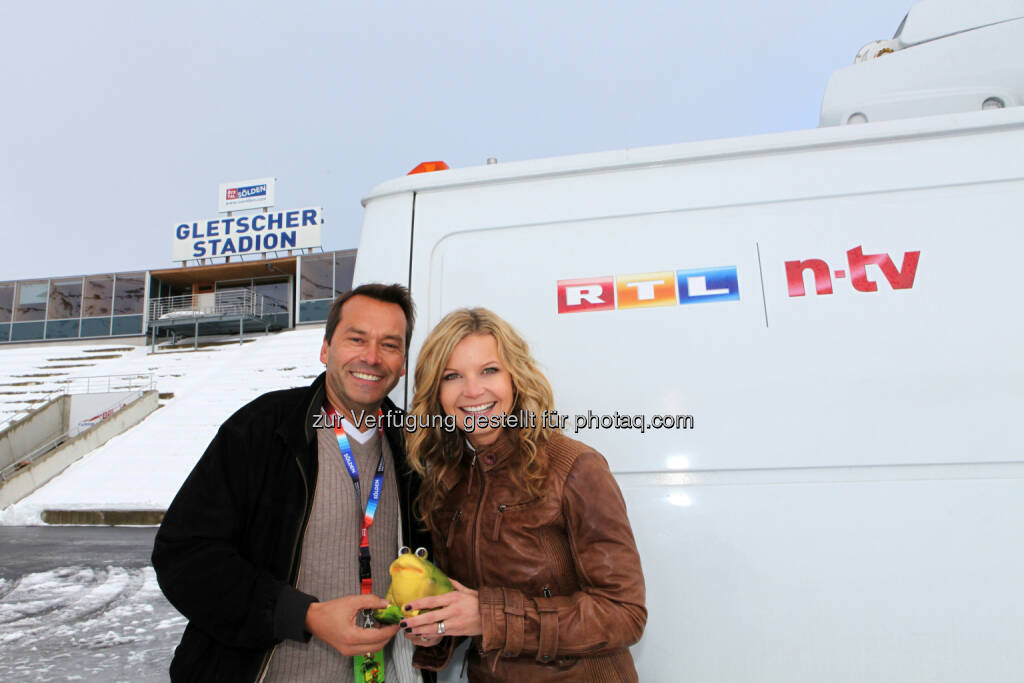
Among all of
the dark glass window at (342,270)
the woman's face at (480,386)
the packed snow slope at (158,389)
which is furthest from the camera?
the dark glass window at (342,270)

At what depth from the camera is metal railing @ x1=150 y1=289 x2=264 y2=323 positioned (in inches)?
884

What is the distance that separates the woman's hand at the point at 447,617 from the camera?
48.4 inches

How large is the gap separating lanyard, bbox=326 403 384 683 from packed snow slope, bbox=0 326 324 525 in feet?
32.4

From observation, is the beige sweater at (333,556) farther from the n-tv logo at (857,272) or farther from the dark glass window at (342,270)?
the dark glass window at (342,270)

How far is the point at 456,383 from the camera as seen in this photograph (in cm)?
150

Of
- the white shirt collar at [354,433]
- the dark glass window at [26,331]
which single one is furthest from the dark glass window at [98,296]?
the white shirt collar at [354,433]

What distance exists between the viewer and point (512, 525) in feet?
4.49

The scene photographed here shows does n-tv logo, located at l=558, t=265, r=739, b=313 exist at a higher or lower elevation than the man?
higher

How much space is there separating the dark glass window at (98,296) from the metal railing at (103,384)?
7323mm

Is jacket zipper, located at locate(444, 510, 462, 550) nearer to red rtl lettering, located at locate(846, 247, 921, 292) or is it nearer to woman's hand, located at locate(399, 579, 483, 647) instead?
woman's hand, located at locate(399, 579, 483, 647)

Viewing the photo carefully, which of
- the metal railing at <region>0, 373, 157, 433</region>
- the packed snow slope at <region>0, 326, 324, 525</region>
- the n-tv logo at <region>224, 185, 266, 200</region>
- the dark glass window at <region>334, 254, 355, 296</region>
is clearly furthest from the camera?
the n-tv logo at <region>224, 185, 266, 200</region>

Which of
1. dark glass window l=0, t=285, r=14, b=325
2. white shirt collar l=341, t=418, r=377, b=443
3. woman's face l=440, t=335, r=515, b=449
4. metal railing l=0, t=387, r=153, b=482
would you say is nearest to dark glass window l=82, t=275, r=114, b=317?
dark glass window l=0, t=285, r=14, b=325

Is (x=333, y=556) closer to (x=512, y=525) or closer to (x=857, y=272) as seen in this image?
(x=512, y=525)

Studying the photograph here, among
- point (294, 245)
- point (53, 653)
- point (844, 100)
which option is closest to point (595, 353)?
point (844, 100)
